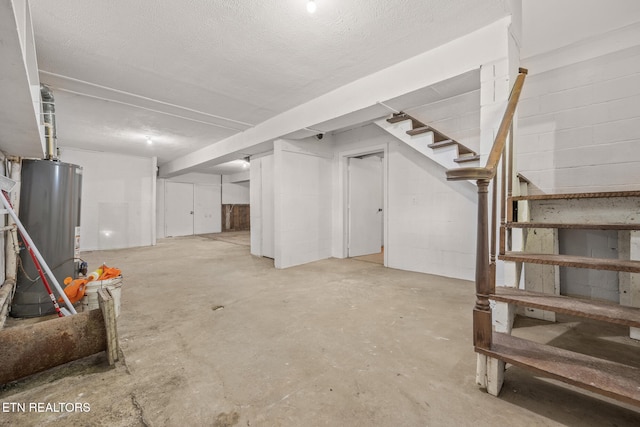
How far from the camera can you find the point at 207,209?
1072cm

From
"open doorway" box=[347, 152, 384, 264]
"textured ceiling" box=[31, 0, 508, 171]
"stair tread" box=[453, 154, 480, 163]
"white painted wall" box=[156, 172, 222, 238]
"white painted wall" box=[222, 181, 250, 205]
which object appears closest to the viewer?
"textured ceiling" box=[31, 0, 508, 171]

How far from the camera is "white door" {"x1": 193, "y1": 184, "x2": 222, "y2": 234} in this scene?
10344 millimetres

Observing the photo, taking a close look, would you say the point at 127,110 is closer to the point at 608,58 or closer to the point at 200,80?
the point at 200,80

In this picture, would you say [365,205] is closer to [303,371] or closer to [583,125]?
[583,125]

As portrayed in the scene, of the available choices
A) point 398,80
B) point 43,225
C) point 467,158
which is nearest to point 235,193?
point 43,225

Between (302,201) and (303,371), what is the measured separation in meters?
3.53

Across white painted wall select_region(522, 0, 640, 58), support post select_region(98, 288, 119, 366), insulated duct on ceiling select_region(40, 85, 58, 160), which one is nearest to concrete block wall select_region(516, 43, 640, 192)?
white painted wall select_region(522, 0, 640, 58)

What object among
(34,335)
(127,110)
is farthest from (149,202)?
(34,335)

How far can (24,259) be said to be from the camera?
9.02 ft

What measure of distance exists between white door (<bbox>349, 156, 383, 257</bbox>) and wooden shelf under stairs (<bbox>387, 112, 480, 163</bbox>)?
2041mm

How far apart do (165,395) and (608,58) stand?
4.89 metres

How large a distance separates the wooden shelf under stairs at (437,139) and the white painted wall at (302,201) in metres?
1.89

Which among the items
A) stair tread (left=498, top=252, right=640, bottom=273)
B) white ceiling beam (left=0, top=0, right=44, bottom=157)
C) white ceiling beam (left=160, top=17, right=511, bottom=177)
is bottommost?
stair tread (left=498, top=252, right=640, bottom=273)

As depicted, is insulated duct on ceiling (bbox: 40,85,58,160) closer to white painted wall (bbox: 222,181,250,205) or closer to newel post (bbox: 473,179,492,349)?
newel post (bbox: 473,179,492,349)
